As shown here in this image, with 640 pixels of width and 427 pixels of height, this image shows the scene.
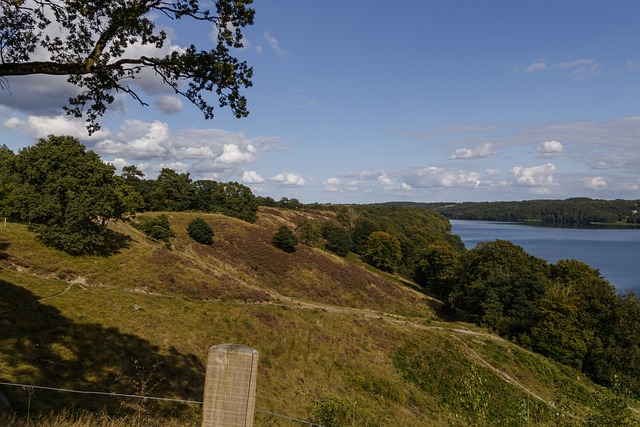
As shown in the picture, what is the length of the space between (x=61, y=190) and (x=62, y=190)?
8 cm

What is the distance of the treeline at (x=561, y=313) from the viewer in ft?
129

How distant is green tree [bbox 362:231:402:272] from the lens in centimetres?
8725

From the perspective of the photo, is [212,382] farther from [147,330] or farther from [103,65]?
[147,330]

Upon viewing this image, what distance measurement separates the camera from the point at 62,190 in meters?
30.8

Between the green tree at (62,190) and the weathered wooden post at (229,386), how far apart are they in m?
34.4

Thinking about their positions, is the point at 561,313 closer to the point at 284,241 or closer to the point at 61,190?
the point at 284,241

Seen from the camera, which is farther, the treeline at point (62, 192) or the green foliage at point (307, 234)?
the green foliage at point (307, 234)

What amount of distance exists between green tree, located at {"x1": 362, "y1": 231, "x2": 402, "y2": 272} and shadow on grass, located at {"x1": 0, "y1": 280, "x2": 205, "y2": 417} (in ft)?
227

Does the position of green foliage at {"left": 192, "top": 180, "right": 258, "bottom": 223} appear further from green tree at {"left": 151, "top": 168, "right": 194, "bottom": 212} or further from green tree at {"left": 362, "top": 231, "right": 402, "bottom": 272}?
green tree at {"left": 362, "top": 231, "right": 402, "bottom": 272}

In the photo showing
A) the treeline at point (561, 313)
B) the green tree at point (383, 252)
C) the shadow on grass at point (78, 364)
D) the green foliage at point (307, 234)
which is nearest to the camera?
the shadow on grass at point (78, 364)

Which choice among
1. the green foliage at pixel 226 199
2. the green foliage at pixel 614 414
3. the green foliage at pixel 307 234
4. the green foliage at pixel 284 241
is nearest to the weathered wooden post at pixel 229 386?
the green foliage at pixel 614 414

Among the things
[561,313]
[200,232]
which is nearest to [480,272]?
[561,313]

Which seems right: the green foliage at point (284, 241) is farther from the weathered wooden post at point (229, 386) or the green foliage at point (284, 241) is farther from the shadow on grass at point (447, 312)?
the weathered wooden post at point (229, 386)

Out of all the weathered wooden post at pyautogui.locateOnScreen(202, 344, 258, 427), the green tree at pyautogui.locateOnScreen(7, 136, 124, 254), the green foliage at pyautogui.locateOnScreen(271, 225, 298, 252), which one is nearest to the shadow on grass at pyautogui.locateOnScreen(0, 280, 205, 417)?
the weathered wooden post at pyautogui.locateOnScreen(202, 344, 258, 427)
